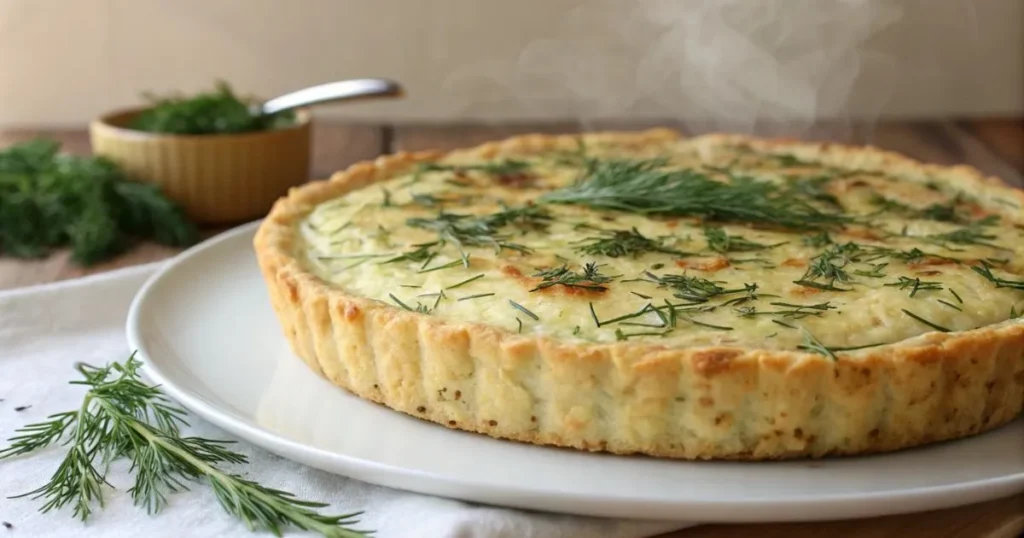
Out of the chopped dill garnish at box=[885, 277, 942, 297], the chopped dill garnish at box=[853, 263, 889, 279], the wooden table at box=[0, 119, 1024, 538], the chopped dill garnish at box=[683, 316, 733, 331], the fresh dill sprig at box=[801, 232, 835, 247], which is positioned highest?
the chopped dill garnish at box=[885, 277, 942, 297]

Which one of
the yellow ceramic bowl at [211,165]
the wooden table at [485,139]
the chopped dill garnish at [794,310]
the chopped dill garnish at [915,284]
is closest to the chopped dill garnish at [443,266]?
the chopped dill garnish at [794,310]

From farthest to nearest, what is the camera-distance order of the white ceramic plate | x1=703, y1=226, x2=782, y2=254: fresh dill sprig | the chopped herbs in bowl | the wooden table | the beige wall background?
1. the beige wall background
2. the chopped herbs in bowl
3. the wooden table
4. x1=703, y1=226, x2=782, y2=254: fresh dill sprig
5. the white ceramic plate

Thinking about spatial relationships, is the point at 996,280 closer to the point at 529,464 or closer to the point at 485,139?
the point at 529,464

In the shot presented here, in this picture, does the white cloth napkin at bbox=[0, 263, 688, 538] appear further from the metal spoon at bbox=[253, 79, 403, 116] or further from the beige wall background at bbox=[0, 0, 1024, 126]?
the beige wall background at bbox=[0, 0, 1024, 126]

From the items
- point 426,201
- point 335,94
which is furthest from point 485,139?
point 426,201

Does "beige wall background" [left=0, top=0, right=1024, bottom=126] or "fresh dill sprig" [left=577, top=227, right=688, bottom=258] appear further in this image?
"beige wall background" [left=0, top=0, right=1024, bottom=126]

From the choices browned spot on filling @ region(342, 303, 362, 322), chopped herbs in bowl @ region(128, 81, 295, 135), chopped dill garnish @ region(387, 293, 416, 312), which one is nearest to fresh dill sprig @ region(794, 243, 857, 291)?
chopped dill garnish @ region(387, 293, 416, 312)

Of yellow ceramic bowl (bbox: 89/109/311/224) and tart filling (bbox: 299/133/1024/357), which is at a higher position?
tart filling (bbox: 299/133/1024/357)

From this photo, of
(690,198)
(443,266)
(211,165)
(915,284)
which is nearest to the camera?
(915,284)
